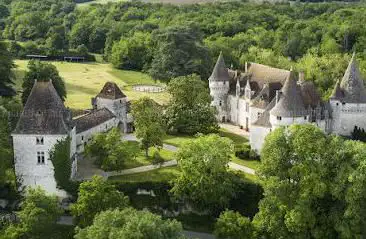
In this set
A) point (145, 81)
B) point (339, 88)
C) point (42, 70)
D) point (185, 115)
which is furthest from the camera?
point (145, 81)

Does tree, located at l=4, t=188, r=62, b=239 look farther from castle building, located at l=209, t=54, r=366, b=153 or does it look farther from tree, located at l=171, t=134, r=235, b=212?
castle building, located at l=209, t=54, r=366, b=153

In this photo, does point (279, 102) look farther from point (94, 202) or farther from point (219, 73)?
point (94, 202)

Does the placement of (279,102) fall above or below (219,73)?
below

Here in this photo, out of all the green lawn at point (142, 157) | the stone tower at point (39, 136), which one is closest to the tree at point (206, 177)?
the green lawn at point (142, 157)

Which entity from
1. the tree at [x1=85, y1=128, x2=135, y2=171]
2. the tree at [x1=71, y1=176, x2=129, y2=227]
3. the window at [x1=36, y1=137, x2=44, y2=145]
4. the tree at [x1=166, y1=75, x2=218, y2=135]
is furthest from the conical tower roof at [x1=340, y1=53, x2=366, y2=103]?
the window at [x1=36, y1=137, x2=44, y2=145]

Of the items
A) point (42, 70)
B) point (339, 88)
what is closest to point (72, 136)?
point (42, 70)

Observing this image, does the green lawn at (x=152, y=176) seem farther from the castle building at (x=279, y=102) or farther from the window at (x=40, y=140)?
the castle building at (x=279, y=102)

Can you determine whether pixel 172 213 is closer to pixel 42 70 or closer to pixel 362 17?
pixel 42 70

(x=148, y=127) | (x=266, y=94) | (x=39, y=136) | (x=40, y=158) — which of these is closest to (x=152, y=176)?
(x=148, y=127)
